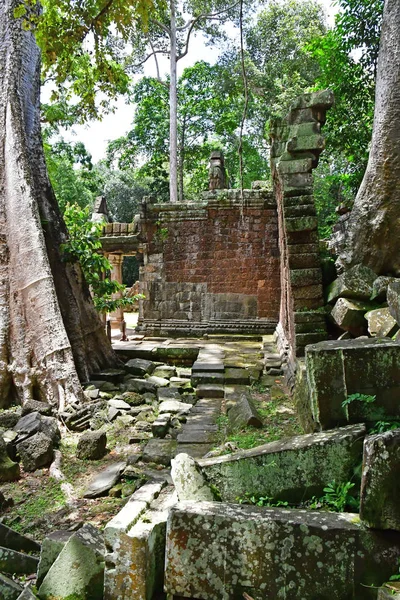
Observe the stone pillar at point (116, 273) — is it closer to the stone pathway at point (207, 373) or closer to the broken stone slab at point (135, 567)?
the stone pathway at point (207, 373)

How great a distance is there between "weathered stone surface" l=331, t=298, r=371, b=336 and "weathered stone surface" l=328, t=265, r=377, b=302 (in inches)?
3.6

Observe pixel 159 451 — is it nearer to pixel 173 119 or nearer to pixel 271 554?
pixel 271 554

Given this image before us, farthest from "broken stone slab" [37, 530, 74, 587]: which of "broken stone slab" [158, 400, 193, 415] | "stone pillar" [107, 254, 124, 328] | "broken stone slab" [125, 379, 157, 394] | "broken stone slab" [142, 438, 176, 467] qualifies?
"stone pillar" [107, 254, 124, 328]

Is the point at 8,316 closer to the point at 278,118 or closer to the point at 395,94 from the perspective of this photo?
the point at 278,118

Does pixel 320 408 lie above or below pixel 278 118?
below

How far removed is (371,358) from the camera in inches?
97.1

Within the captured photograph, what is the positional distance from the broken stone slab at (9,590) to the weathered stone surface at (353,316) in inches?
121

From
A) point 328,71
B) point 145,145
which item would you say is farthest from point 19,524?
point 145,145

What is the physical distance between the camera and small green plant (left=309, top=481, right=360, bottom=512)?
7.06 ft

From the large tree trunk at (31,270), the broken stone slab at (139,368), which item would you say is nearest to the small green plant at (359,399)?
the large tree trunk at (31,270)

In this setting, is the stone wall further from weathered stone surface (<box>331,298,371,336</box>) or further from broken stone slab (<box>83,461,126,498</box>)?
broken stone slab (<box>83,461,126,498</box>)

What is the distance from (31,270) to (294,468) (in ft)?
15.5

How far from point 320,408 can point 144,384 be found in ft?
14.1

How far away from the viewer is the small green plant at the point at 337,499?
2.15 m
